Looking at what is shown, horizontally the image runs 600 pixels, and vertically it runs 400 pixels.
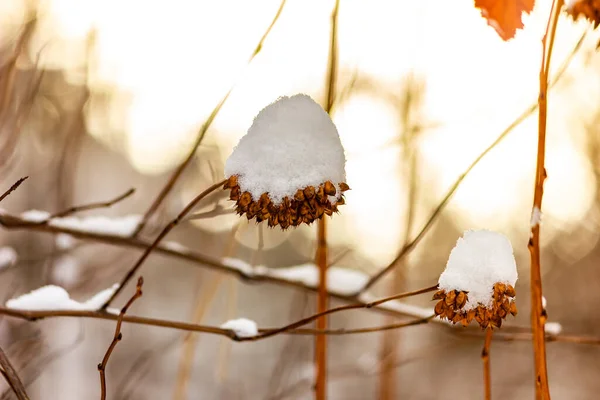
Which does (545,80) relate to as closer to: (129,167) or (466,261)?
(466,261)

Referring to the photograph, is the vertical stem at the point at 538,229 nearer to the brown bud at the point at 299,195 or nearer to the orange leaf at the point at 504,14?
the orange leaf at the point at 504,14

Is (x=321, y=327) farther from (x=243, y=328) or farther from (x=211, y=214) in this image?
(x=211, y=214)

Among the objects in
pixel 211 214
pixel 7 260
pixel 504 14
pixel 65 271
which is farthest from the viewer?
pixel 65 271

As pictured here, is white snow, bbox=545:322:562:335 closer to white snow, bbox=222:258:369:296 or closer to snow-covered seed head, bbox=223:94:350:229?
white snow, bbox=222:258:369:296

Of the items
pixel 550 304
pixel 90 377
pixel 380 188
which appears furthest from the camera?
pixel 90 377

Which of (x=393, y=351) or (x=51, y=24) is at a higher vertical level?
(x=51, y=24)

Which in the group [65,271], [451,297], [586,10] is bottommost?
[451,297]

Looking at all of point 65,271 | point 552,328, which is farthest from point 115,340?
point 65,271

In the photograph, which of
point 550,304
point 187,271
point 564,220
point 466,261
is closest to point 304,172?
point 466,261
